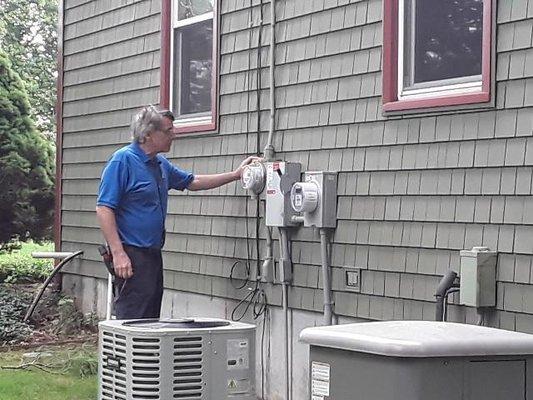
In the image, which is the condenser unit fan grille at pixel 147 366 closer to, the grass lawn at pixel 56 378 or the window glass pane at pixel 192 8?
the grass lawn at pixel 56 378

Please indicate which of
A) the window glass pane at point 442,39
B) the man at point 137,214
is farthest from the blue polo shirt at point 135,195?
the window glass pane at point 442,39

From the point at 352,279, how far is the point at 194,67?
9.34 ft

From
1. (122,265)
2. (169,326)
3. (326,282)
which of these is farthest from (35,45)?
(169,326)

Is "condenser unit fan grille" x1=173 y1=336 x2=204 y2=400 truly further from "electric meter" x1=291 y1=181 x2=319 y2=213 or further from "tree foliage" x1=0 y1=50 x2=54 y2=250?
"tree foliage" x1=0 y1=50 x2=54 y2=250

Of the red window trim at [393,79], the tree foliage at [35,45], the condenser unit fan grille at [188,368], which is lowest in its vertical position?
the condenser unit fan grille at [188,368]

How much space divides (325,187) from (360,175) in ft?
0.89

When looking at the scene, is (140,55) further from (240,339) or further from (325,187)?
(240,339)

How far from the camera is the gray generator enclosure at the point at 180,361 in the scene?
5488 mm

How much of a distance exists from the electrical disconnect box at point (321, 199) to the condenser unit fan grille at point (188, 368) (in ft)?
4.22

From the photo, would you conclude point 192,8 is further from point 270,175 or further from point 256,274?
point 256,274

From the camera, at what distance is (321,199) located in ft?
21.2

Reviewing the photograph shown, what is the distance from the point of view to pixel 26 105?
47.3 ft

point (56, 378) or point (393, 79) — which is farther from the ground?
point (393, 79)

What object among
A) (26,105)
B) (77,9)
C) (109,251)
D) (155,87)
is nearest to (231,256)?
(109,251)
